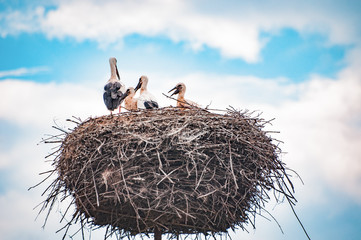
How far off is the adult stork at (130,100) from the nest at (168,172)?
1725 mm

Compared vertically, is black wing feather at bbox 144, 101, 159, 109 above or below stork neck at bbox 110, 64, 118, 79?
below

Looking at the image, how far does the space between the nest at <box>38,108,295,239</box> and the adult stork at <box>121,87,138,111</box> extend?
172cm

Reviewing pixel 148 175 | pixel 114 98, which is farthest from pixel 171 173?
pixel 114 98

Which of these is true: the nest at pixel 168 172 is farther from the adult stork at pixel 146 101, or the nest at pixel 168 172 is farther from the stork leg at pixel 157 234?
the adult stork at pixel 146 101

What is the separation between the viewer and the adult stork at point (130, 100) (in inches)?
296

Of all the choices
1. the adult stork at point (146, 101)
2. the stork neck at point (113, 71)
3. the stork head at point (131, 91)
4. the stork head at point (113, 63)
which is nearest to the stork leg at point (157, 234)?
the adult stork at point (146, 101)

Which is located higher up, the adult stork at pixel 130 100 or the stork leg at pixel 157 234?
the adult stork at pixel 130 100

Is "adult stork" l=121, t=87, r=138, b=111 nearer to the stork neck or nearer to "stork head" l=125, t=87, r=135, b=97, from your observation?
"stork head" l=125, t=87, r=135, b=97

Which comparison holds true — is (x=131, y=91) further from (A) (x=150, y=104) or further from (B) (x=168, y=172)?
(B) (x=168, y=172)

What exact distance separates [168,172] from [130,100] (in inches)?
108

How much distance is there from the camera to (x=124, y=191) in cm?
530

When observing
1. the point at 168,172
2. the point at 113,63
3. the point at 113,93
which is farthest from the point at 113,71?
the point at 168,172

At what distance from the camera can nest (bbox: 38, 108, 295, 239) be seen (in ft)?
17.3

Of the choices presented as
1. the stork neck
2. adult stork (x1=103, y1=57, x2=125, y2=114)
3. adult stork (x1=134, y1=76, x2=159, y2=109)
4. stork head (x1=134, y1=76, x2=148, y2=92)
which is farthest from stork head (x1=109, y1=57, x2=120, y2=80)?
adult stork (x1=134, y1=76, x2=159, y2=109)
